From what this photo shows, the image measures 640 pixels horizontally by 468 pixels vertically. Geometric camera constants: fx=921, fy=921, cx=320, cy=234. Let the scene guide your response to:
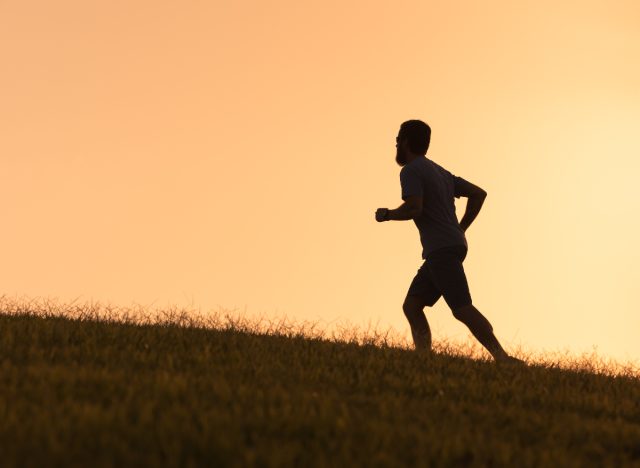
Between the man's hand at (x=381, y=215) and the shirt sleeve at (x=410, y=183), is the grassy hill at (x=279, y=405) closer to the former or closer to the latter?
the man's hand at (x=381, y=215)

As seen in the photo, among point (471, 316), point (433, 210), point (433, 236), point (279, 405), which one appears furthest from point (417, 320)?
point (279, 405)

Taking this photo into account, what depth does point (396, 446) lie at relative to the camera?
16.3 feet

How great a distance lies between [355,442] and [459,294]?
384 centimetres

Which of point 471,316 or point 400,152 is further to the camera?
point 400,152

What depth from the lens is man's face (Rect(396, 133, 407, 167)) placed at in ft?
29.0

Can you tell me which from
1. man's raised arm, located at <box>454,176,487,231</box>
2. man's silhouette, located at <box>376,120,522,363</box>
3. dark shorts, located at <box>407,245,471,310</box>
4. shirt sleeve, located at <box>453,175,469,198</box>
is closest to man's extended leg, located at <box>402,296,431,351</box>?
man's silhouette, located at <box>376,120,522,363</box>

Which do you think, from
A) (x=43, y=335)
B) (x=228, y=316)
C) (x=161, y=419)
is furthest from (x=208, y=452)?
(x=228, y=316)

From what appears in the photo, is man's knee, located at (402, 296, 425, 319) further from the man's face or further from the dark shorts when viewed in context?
the man's face

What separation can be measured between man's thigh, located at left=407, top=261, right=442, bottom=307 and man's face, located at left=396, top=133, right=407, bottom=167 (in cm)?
102

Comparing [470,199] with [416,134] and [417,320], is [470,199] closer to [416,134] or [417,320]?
[416,134]

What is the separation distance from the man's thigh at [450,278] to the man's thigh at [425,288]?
0.22m

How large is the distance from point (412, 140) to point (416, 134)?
7 centimetres

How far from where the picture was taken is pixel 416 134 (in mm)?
8766

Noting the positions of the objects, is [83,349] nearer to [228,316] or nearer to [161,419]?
[161,419]
